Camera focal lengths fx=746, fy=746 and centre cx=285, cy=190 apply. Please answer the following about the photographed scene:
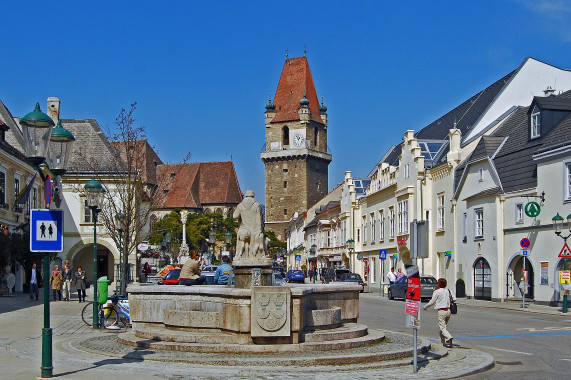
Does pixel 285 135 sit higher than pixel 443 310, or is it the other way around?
pixel 285 135

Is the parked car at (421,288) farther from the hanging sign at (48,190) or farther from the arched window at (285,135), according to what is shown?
the arched window at (285,135)

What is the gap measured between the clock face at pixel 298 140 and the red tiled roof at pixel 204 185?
17682mm

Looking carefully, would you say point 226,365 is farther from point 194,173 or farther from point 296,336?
point 194,173

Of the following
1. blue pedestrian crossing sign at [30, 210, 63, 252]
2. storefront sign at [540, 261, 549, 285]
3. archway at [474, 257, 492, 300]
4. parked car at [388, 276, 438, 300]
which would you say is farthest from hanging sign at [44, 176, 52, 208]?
archway at [474, 257, 492, 300]

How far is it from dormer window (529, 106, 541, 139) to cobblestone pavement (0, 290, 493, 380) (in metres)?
21.5

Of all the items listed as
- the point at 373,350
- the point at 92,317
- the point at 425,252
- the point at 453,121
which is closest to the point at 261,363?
the point at 373,350

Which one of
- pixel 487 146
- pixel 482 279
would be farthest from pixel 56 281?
pixel 487 146

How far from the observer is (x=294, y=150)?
4882 inches

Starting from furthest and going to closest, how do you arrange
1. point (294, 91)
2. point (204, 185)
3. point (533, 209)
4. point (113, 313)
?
point (204, 185)
point (294, 91)
point (533, 209)
point (113, 313)

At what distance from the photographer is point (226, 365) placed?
41.3ft

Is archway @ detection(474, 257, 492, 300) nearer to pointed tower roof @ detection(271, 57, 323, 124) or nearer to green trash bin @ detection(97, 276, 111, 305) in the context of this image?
green trash bin @ detection(97, 276, 111, 305)

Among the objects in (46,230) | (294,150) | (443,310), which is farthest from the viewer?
(294,150)

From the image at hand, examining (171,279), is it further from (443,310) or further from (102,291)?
(443,310)

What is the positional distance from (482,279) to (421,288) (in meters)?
4.65
